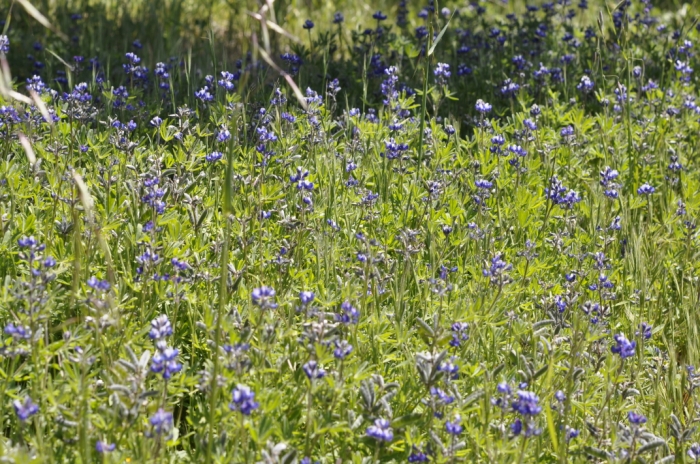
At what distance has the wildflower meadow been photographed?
2830mm

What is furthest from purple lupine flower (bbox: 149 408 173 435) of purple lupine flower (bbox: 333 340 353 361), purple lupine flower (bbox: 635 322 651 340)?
purple lupine flower (bbox: 635 322 651 340)

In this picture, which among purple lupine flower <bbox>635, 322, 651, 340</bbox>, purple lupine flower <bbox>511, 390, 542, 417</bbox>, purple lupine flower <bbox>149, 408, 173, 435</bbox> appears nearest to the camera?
purple lupine flower <bbox>149, 408, 173, 435</bbox>

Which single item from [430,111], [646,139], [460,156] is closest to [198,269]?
[460,156]

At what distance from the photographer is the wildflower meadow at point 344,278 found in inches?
111

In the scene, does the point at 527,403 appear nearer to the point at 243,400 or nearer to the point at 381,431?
the point at 381,431

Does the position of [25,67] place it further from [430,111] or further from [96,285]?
[96,285]

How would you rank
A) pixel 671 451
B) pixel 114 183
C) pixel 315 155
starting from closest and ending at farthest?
pixel 671 451 → pixel 114 183 → pixel 315 155

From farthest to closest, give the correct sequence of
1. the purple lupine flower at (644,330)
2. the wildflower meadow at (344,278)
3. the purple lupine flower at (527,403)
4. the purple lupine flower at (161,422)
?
1. the purple lupine flower at (644,330)
2. the wildflower meadow at (344,278)
3. the purple lupine flower at (527,403)
4. the purple lupine flower at (161,422)

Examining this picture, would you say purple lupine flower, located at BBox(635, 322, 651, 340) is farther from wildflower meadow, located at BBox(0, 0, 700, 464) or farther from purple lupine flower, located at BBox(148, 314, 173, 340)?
purple lupine flower, located at BBox(148, 314, 173, 340)

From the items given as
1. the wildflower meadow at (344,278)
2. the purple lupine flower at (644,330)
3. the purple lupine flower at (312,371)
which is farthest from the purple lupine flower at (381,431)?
the purple lupine flower at (644,330)

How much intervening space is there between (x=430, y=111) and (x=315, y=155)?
5.08 ft

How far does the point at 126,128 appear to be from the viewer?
4.41m

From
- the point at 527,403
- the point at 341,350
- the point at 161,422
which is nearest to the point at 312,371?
the point at 341,350

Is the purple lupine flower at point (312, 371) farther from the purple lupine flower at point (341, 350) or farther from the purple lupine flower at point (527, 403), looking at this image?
the purple lupine flower at point (527, 403)
